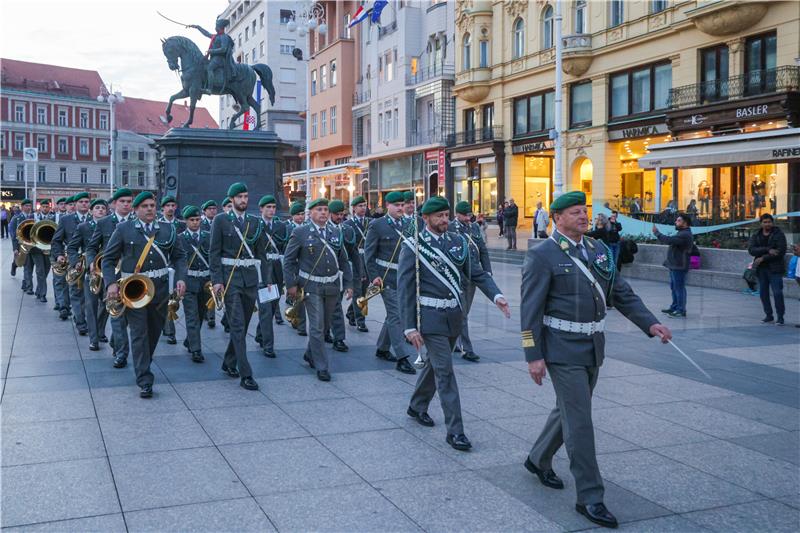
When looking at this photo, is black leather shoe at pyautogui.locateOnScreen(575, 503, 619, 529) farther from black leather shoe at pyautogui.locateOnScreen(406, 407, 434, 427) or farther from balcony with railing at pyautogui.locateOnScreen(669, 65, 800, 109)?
balcony with railing at pyautogui.locateOnScreen(669, 65, 800, 109)

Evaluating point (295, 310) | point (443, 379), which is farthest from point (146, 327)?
point (443, 379)

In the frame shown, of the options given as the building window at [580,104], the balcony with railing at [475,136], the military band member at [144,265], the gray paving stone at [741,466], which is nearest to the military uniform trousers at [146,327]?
the military band member at [144,265]

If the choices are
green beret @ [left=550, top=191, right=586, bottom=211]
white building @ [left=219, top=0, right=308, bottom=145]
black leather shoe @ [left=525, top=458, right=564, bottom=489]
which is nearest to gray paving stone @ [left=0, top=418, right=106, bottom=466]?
black leather shoe @ [left=525, top=458, right=564, bottom=489]

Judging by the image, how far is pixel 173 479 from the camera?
5.43m

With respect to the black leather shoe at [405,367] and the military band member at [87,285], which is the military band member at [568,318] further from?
the military band member at [87,285]

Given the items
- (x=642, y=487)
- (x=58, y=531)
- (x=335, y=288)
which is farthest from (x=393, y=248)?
(x=58, y=531)

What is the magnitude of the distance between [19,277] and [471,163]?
2862 centimetres

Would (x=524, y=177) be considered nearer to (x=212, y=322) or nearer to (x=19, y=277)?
(x=19, y=277)

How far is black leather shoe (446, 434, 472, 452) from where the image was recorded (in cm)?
616

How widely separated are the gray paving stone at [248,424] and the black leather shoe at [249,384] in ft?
2.20

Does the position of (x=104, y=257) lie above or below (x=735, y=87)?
below

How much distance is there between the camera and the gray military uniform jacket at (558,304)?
5.14m

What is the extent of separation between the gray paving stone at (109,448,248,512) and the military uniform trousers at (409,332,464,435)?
5.72 feet

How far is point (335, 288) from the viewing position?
9.30m
